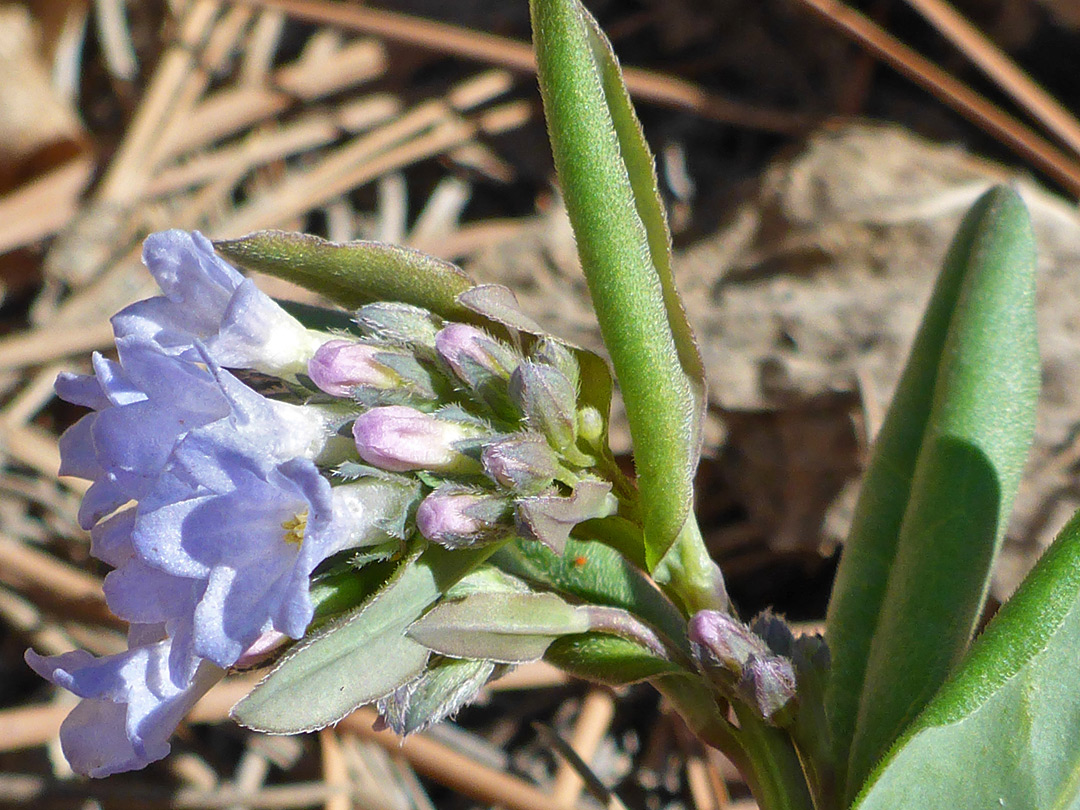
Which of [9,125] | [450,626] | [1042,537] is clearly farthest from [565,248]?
[450,626]

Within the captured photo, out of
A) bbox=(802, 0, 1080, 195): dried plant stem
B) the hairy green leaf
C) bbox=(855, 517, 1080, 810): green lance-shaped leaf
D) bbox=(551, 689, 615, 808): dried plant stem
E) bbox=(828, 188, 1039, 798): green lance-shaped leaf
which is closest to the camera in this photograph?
bbox=(855, 517, 1080, 810): green lance-shaped leaf

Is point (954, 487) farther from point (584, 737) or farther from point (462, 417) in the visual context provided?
point (584, 737)

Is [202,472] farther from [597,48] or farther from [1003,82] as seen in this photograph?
[1003,82]

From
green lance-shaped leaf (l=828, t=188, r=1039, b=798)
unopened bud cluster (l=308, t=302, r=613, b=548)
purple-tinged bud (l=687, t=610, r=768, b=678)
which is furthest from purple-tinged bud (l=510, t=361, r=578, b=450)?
green lance-shaped leaf (l=828, t=188, r=1039, b=798)

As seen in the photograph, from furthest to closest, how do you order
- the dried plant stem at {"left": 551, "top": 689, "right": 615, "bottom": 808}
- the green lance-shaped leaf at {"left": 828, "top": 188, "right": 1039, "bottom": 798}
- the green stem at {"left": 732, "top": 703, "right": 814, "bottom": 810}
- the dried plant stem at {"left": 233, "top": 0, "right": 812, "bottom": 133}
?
→ the dried plant stem at {"left": 233, "top": 0, "right": 812, "bottom": 133}
the dried plant stem at {"left": 551, "top": 689, "right": 615, "bottom": 808}
the green lance-shaped leaf at {"left": 828, "top": 188, "right": 1039, "bottom": 798}
the green stem at {"left": 732, "top": 703, "right": 814, "bottom": 810}

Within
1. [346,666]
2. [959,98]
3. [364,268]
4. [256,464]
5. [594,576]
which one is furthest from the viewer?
[959,98]

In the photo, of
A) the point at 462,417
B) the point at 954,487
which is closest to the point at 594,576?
the point at 462,417

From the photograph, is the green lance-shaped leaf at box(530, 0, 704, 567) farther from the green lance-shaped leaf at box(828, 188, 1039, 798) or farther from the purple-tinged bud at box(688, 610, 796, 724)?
the green lance-shaped leaf at box(828, 188, 1039, 798)
